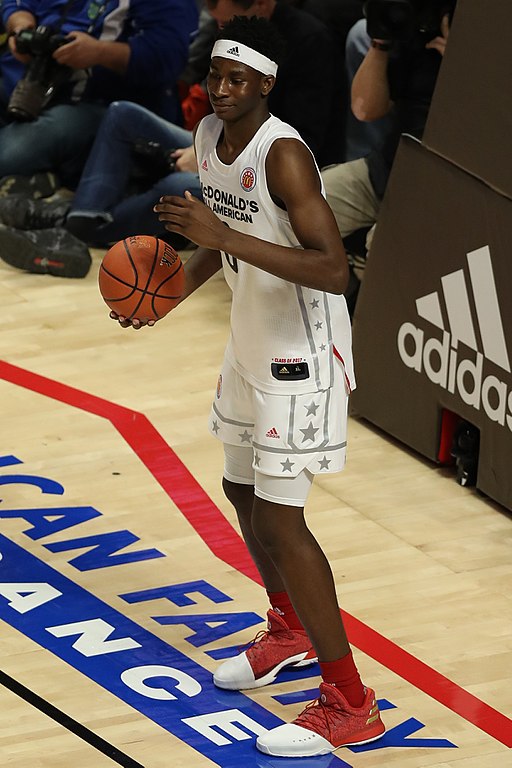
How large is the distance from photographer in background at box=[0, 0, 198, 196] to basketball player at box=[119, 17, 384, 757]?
4.46m

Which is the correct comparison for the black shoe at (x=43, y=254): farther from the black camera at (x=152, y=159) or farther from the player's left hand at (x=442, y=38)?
the player's left hand at (x=442, y=38)

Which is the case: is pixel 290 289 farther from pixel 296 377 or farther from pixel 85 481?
pixel 85 481

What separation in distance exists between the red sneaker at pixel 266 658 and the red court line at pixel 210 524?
0.86 ft

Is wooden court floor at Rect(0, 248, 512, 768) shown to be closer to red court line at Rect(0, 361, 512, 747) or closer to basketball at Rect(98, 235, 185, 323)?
red court line at Rect(0, 361, 512, 747)

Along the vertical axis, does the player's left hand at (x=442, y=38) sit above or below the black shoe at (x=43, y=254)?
above

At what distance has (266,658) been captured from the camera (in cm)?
404

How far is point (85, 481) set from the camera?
17.4ft

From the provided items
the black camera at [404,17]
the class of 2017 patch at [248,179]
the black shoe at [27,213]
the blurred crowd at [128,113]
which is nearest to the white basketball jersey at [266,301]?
the class of 2017 patch at [248,179]

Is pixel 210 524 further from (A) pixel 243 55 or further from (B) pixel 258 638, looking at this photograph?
(A) pixel 243 55

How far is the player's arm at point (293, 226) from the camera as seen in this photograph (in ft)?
10.9

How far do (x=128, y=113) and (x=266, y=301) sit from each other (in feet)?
14.6

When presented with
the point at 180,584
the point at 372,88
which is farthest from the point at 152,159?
the point at 180,584

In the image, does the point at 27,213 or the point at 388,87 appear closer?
the point at 388,87

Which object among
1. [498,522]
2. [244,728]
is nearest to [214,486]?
[498,522]
